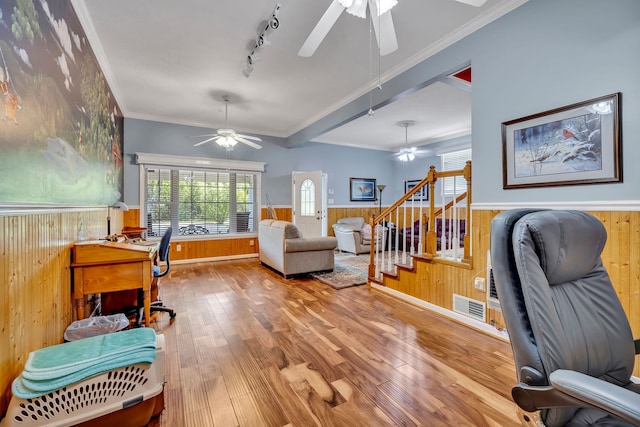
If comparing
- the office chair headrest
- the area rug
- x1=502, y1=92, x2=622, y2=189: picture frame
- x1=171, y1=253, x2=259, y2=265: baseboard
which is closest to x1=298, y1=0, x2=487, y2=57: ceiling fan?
x1=502, y1=92, x2=622, y2=189: picture frame

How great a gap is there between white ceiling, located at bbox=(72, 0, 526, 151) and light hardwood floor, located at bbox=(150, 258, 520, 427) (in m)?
2.82

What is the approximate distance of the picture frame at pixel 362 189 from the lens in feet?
25.6

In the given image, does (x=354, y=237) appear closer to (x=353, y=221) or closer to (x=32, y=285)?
(x=353, y=221)

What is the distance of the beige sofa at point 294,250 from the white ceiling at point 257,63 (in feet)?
7.00

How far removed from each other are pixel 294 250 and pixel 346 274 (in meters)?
0.96

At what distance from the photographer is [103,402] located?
4.38ft

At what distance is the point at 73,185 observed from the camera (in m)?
2.16

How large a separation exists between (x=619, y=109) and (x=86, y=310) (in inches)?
175

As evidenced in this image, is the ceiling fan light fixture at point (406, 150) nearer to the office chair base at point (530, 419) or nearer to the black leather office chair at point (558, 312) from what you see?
the black leather office chair at point (558, 312)

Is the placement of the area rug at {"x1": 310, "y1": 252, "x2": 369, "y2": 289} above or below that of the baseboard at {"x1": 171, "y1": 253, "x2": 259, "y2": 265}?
below

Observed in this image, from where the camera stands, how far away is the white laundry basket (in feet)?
3.92

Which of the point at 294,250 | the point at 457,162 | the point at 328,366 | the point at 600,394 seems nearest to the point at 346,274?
the point at 294,250

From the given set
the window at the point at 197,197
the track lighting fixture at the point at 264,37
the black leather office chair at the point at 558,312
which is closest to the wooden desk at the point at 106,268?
the track lighting fixture at the point at 264,37

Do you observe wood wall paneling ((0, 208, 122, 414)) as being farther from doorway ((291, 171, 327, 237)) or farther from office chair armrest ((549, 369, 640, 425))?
doorway ((291, 171, 327, 237))
